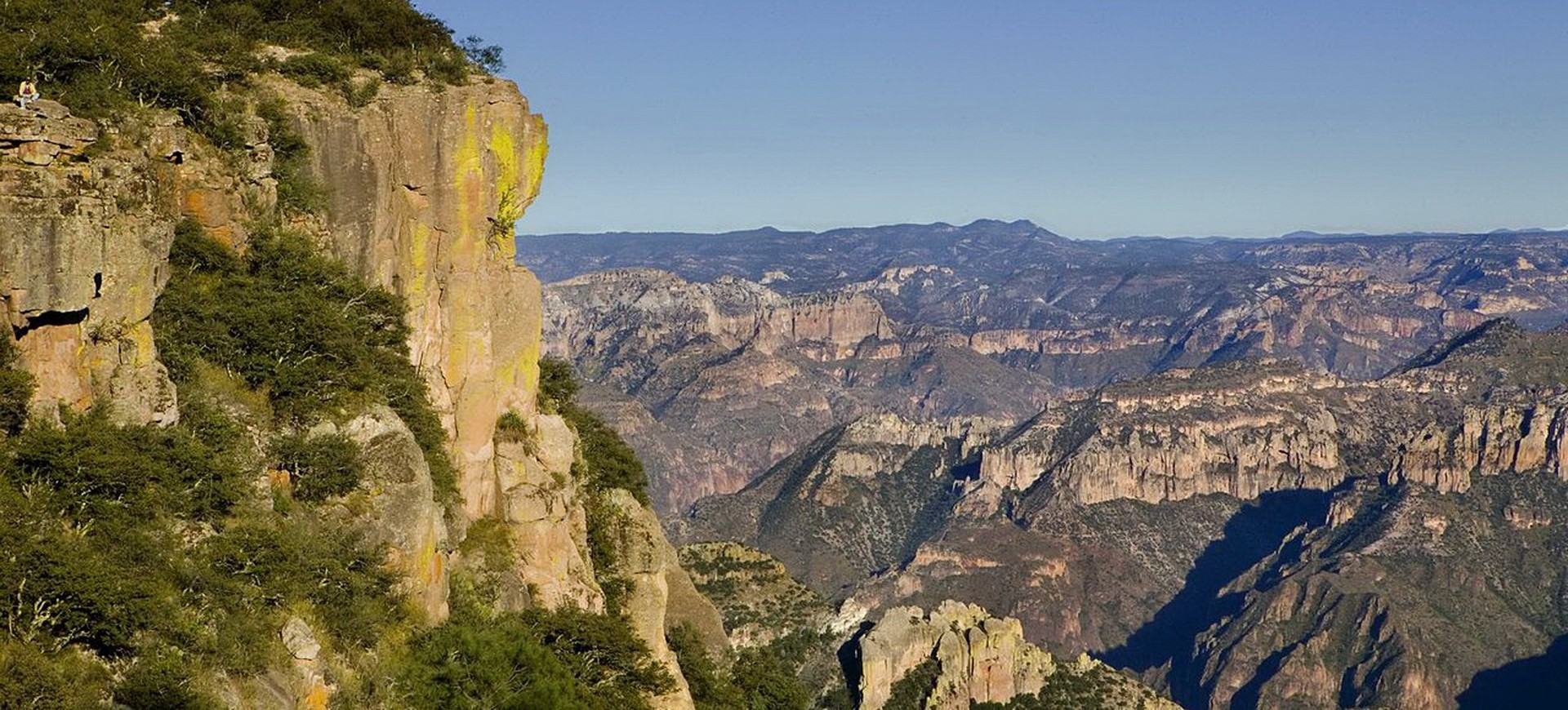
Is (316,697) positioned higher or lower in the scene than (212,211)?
lower

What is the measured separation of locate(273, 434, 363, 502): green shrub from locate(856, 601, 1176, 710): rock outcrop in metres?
68.9

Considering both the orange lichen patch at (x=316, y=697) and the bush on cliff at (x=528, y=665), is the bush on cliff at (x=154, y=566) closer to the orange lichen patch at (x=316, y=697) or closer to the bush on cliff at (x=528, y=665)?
the orange lichen patch at (x=316, y=697)

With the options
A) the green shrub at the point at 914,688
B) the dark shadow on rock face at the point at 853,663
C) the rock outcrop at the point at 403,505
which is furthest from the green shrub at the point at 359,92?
the green shrub at the point at 914,688

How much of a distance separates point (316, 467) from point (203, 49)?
11.8m

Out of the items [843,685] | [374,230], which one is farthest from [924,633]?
[374,230]

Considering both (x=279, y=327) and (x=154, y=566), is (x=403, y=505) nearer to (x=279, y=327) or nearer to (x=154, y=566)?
(x=279, y=327)

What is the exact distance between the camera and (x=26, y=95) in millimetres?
26219

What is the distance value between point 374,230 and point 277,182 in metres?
2.76

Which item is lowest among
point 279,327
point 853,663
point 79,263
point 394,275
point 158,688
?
point 853,663

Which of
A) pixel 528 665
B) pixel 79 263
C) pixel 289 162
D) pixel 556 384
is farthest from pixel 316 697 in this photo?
pixel 556 384

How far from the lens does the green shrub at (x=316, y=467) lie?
99.7 feet

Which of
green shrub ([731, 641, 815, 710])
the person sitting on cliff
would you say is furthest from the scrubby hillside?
green shrub ([731, 641, 815, 710])

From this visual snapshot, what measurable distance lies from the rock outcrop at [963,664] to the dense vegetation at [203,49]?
64.5m

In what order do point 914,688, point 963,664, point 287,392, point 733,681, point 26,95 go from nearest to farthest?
point 26,95 < point 287,392 < point 733,681 < point 914,688 < point 963,664
